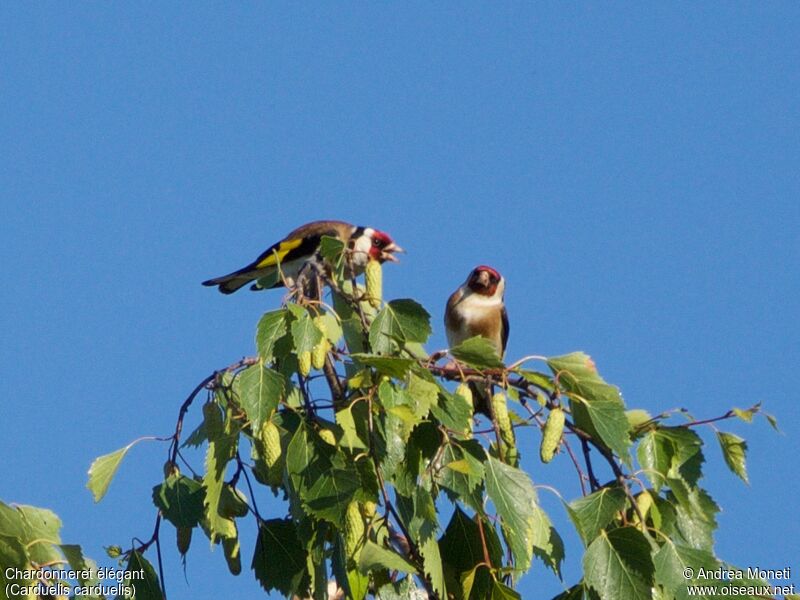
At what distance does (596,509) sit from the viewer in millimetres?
3428

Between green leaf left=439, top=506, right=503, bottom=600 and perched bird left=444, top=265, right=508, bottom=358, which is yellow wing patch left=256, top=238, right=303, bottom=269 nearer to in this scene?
perched bird left=444, top=265, right=508, bottom=358

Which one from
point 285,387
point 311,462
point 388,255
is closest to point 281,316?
point 285,387

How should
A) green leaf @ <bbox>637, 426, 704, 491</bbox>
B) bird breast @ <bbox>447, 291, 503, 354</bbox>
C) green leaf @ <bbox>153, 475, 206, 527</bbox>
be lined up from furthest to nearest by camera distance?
bird breast @ <bbox>447, 291, 503, 354</bbox>
green leaf @ <bbox>637, 426, 704, 491</bbox>
green leaf @ <bbox>153, 475, 206, 527</bbox>

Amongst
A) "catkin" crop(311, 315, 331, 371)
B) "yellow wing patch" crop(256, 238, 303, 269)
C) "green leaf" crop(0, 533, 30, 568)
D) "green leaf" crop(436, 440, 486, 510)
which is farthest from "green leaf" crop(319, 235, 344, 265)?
"yellow wing patch" crop(256, 238, 303, 269)

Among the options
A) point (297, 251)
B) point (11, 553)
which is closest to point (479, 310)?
point (297, 251)

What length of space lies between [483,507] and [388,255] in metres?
4.69

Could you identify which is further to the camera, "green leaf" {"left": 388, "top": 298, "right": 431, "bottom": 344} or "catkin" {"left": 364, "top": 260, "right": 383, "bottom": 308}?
"catkin" {"left": 364, "top": 260, "right": 383, "bottom": 308}

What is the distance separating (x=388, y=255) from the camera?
8.06m

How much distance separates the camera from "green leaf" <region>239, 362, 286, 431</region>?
3174mm

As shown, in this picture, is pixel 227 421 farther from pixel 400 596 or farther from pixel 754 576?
pixel 754 576

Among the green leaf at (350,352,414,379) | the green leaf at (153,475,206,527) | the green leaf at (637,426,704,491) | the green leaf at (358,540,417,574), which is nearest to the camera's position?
the green leaf at (350,352,414,379)

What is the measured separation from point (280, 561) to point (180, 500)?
0.35 m

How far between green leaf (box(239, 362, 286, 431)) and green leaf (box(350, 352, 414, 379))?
0.75 feet

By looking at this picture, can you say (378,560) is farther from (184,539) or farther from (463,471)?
(184,539)
